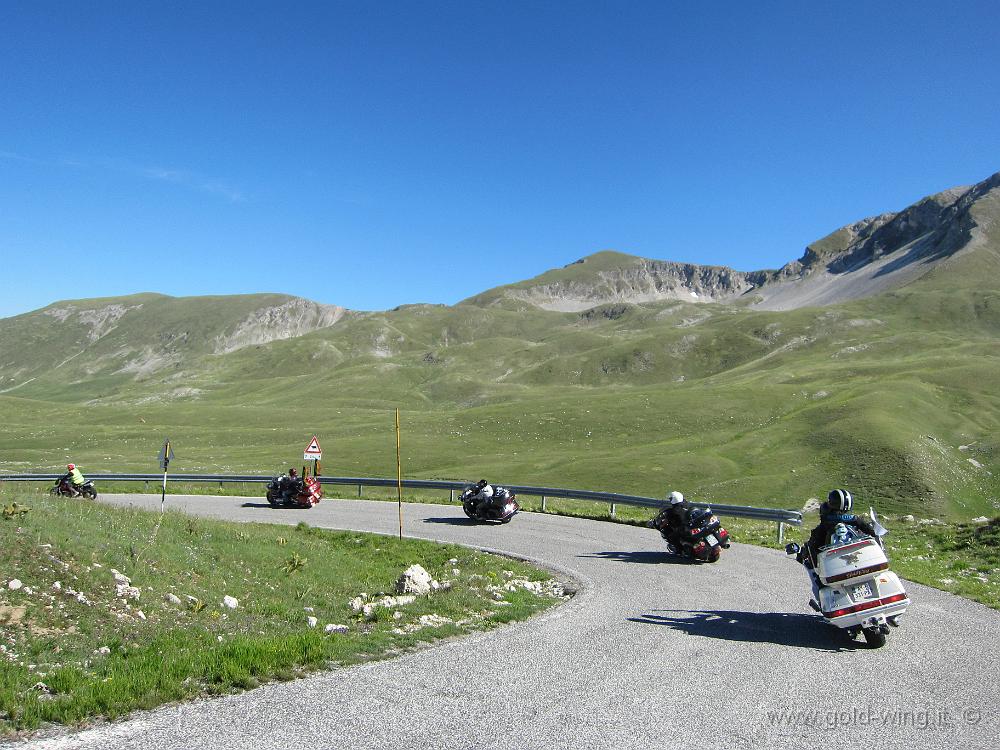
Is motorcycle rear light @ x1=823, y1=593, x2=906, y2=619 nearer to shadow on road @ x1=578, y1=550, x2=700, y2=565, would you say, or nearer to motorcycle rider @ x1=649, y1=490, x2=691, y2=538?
shadow on road @ x1=578, y1=550, x2=700, y2=565

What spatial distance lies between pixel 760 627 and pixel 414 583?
267 inches

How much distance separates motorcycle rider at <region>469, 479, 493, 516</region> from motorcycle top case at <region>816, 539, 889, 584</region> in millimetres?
18765

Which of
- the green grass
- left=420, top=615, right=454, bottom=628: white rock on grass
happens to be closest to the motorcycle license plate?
the green grass

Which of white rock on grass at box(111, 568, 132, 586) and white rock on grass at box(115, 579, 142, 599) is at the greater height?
white rock on grass at box(111, 568, 132, 586)

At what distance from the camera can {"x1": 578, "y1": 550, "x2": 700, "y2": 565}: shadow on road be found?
19594mm

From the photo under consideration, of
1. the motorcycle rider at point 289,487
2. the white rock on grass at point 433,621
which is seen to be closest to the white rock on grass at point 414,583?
the white rock on grass at point 433,621

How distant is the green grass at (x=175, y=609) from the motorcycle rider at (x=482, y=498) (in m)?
9.37

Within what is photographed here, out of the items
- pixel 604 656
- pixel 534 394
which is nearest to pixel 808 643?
pixel 604 656

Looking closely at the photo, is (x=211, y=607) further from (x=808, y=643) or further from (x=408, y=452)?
(x=408, y=452)

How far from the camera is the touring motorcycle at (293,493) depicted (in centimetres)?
3597

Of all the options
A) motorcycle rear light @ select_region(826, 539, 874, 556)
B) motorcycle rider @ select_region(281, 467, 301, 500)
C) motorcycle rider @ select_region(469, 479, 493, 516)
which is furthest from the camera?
motorcycle rider @ select_region(281, 467, 301, 500)

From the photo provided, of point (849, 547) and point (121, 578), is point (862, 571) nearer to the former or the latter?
point (849, 547)

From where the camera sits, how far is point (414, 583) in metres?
14.8

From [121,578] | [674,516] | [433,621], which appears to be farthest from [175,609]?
[674,516]
